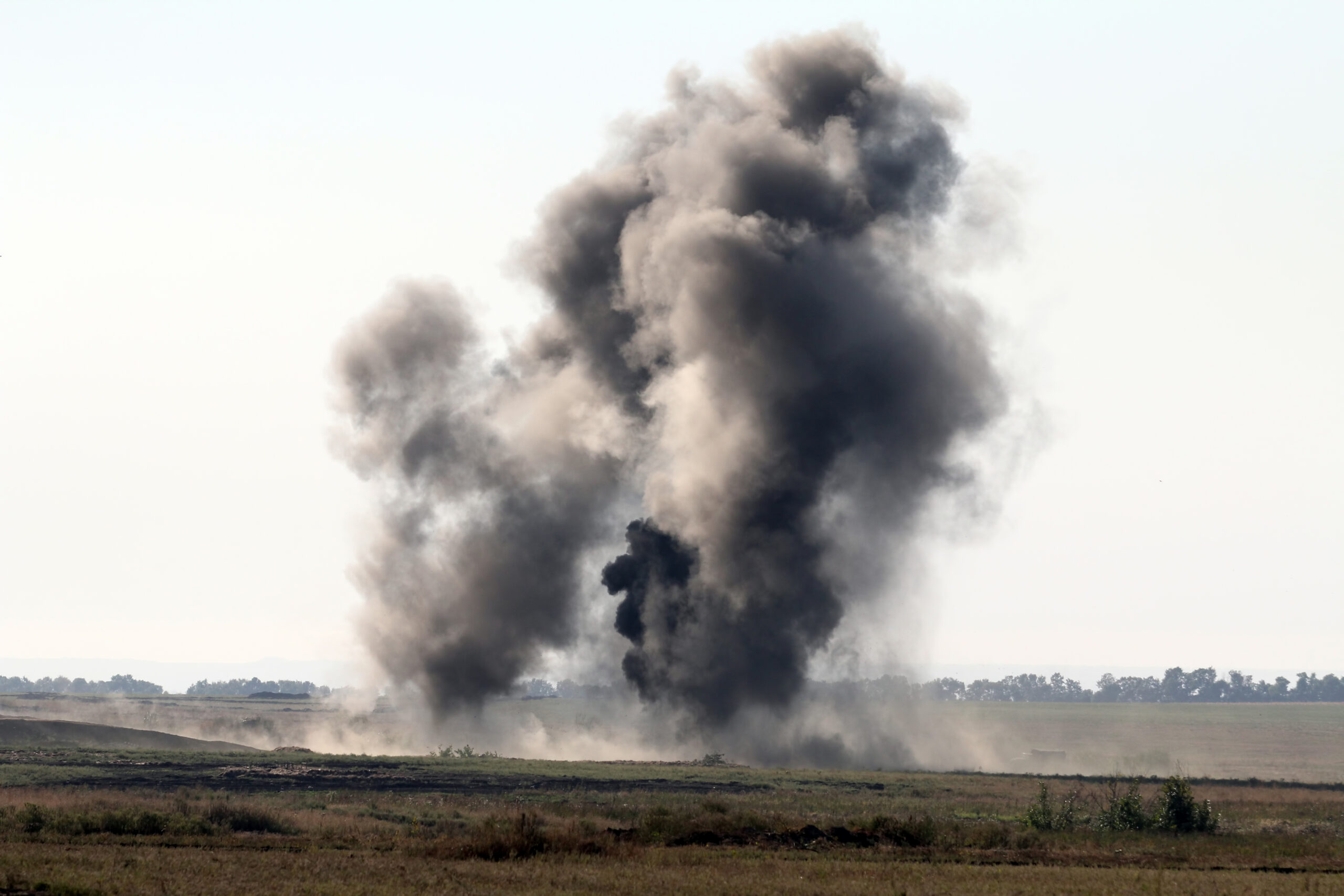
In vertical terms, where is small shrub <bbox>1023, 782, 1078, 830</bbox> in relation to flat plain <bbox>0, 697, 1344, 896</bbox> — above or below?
above

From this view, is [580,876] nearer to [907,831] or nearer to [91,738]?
[907,831]

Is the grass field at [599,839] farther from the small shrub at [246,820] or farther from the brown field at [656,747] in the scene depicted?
the brown field at [656,747]

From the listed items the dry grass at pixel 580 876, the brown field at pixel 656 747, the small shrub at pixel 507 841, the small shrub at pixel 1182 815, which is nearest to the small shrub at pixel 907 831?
the dry grass at pixel 580 876

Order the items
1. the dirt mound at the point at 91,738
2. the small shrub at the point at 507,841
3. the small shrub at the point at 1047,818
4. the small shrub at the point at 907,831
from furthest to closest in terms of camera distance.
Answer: the dirt mound at the point at 91,738, the small shrub at the point at 1047,818, the small shrub at the point at 907,831, the small shrub at the point at 507,841

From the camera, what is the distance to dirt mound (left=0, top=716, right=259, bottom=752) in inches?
4016

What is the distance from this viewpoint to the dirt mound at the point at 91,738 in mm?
102000

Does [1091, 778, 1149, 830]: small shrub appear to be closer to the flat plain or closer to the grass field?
the flat plain

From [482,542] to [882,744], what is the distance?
3768 cm

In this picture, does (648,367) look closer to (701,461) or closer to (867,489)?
(701,461)

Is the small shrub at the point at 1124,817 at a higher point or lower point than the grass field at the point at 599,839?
higher

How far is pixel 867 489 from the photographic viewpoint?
4171 inches

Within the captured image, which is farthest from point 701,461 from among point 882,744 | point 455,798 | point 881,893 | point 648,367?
point 881,893

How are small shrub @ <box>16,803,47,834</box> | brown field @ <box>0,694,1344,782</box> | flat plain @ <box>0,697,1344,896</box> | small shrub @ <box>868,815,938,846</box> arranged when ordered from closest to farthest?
flat plain @ <box>0,697,1344,896</box> < small shrub @ <box>16,803,47,834</box> < small shrub @ <box>868,815,938,846</box> < brown field @ <box>0,694,1344,782</box>

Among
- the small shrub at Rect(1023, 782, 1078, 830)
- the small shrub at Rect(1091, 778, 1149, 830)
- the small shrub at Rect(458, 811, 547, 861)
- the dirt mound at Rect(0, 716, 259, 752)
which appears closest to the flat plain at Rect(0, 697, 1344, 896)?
the small shrub at Rect(458, 811, 547, 861)
